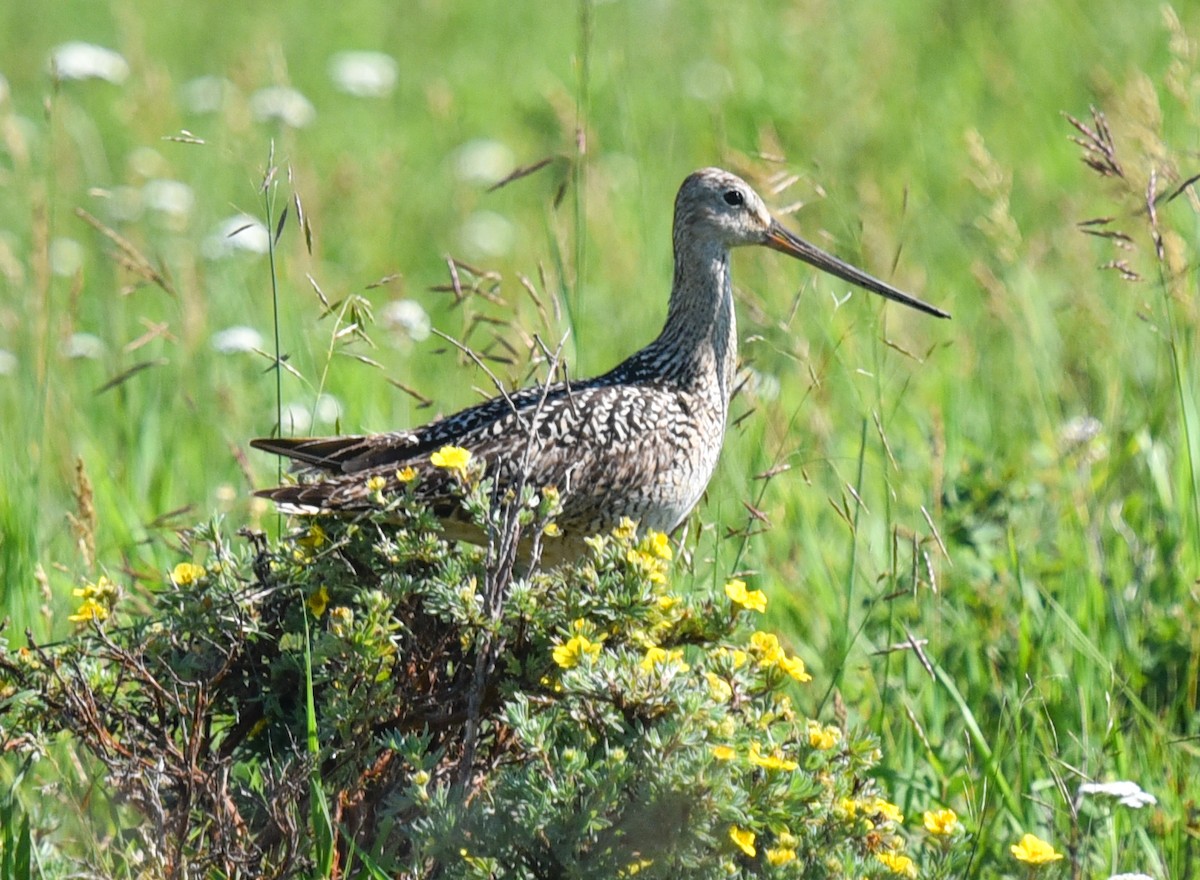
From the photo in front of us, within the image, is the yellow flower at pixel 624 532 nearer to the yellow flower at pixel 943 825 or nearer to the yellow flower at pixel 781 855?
the yellow flower at pixel 781 855

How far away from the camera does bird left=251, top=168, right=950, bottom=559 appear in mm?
4113

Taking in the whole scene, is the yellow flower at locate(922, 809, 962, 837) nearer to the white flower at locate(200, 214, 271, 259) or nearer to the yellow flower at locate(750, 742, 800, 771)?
the yellow flower at locate(750, 742, 800, 771)

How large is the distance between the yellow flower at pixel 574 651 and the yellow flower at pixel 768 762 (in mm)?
322

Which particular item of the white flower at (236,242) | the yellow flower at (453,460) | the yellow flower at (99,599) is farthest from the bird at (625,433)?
the white flower at (236,242)

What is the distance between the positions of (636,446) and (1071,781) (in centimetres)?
140

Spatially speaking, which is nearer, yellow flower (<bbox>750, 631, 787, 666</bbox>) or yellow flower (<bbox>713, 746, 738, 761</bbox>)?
yellow flower (<bbox>713, 746, 738, 761</bbox>)

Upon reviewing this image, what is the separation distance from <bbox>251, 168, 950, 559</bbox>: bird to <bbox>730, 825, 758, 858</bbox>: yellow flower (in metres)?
0.88

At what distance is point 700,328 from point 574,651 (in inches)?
91.4

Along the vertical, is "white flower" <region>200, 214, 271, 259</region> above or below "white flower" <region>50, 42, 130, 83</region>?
below

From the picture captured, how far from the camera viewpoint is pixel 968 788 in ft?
12.1

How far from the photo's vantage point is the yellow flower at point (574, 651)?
294cm

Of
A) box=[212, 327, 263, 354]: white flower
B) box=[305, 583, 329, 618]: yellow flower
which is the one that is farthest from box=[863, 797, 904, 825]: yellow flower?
box=[212, 327, 263, 354]: white flower

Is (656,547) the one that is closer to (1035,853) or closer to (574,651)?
(574,651)

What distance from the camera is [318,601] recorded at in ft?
11.0
